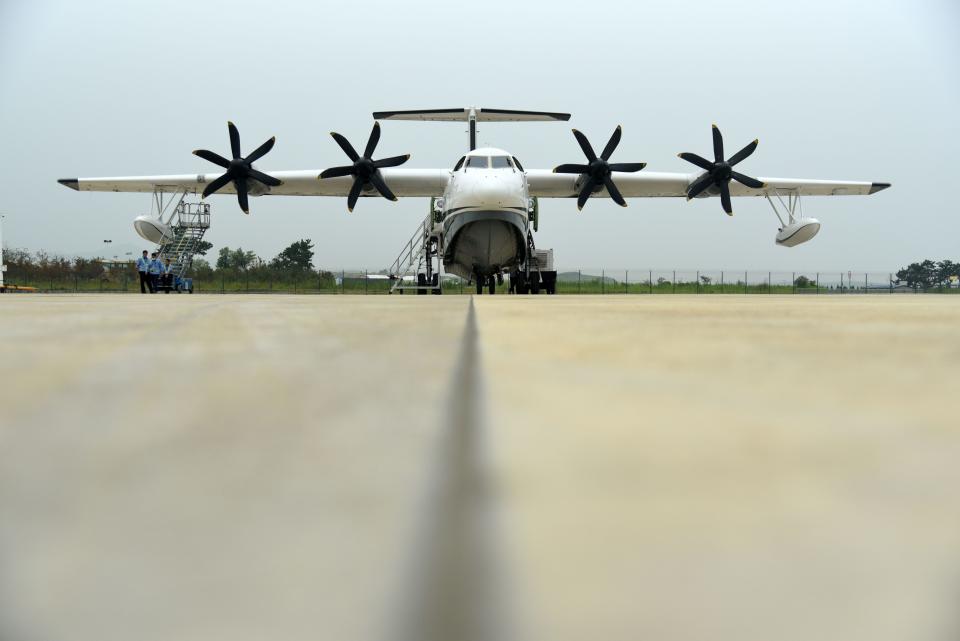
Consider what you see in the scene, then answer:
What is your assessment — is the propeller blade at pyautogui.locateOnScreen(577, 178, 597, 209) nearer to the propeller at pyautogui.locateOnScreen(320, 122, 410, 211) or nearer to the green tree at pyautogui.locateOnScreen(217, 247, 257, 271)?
the propeller at pyautogui.locateOnScreen(320, 122, 410, 211)

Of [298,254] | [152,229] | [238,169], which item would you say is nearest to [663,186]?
[238,169]

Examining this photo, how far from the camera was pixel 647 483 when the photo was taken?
335 mm

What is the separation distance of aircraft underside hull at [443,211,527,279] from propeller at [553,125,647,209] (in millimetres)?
3264

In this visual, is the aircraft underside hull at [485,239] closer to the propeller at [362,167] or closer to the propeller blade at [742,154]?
the propeller at [362,167]

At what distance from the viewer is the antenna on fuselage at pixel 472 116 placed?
22.0 meters

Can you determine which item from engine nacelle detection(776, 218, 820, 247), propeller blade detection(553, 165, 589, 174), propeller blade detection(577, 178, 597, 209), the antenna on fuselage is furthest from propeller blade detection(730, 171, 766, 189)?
the antenna on fuselage

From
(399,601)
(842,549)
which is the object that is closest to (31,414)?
(399,601)

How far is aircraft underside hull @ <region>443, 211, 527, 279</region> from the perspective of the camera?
1286 centimetres

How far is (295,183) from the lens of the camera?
18859 millimetres

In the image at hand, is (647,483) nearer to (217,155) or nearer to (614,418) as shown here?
(614,418)

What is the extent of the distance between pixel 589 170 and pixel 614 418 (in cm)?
1677

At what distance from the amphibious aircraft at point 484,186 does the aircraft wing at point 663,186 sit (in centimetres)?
3

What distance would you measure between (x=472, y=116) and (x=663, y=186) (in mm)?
7644

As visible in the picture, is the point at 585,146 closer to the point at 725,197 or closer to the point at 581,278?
the point at 725,197
